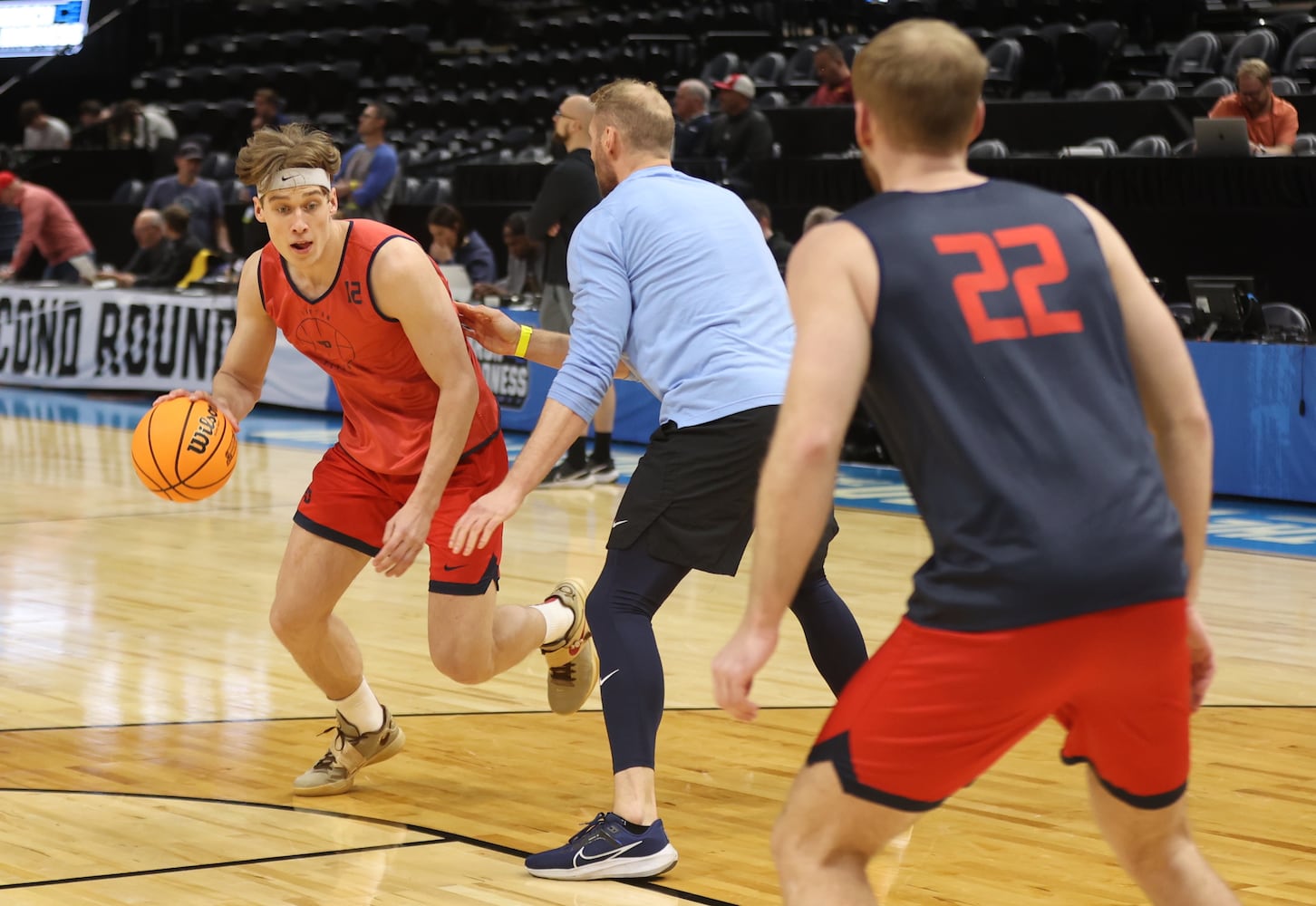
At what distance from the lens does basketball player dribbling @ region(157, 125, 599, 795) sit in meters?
3.95

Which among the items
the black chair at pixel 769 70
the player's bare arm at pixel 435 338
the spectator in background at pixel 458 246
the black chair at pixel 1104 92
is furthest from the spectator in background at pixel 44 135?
the player's bare arm at pixel 435 338

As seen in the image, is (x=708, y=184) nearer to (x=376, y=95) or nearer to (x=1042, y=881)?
(x=1042, y=881)

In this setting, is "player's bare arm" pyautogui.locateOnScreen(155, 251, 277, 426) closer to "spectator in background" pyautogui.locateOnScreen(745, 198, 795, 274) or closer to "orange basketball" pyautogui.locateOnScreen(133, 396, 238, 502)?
"orange basketball" pyautogui.locateOnScreen(133, 396, 238, 502)

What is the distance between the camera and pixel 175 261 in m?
14.0

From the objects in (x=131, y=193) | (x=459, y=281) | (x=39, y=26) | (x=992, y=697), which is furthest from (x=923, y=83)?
(x=39, y=26)

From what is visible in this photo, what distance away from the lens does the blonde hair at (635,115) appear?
3795mm

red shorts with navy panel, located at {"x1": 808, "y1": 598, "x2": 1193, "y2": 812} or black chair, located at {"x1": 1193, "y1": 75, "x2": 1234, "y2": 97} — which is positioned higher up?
Answer: black chair, located at {"x1": 1193, "y1": 75, "x2": 1234, "y2": 97}

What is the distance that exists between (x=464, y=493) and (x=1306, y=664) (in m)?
3.02

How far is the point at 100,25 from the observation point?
74.6ft

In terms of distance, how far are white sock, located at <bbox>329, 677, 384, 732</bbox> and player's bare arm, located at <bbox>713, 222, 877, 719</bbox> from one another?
7.22 feet

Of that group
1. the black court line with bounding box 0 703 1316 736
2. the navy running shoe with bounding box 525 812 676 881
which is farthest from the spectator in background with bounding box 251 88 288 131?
the navy running shoe with bounding box 525 812 676 881

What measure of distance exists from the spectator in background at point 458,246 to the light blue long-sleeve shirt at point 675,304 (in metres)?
8.45

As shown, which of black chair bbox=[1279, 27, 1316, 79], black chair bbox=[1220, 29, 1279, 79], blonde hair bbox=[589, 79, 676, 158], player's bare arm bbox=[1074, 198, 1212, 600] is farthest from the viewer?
black chair bbox=[1220, 29, 1279, 79]

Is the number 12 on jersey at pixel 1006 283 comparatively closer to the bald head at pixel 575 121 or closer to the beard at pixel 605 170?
the beard at pixel 605 170
